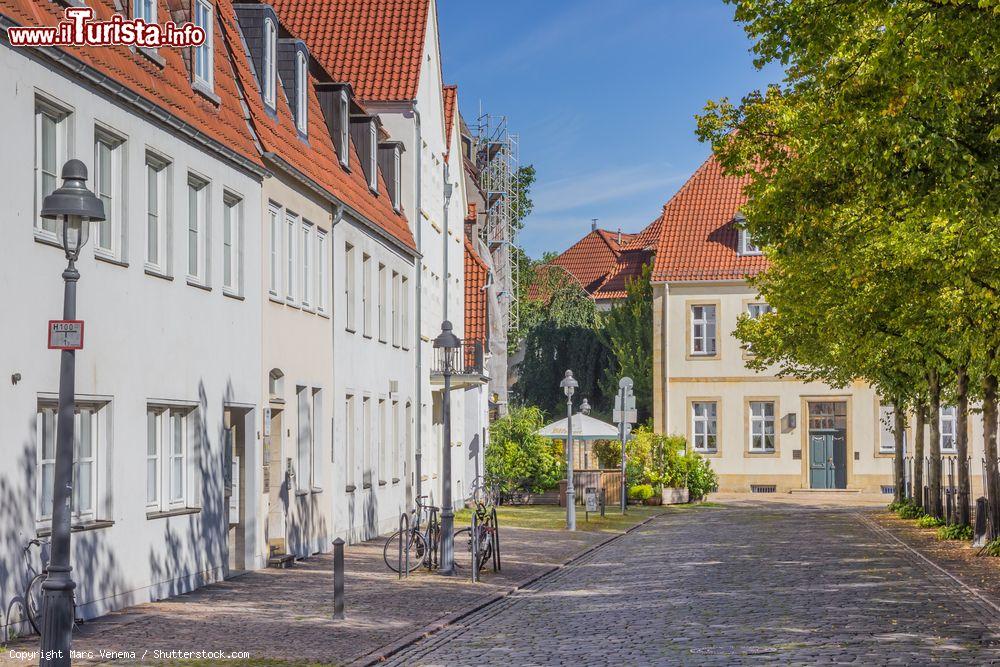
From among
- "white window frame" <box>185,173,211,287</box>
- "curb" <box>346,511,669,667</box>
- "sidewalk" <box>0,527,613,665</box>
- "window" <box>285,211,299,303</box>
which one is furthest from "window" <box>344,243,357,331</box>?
"white window frame" <box>185,173,211,287</box>

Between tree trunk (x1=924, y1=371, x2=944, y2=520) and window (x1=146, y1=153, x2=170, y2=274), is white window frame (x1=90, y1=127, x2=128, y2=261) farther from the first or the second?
tree trunk (x1=924, y1=371, x2=944, y2=520)

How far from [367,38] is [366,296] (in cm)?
834

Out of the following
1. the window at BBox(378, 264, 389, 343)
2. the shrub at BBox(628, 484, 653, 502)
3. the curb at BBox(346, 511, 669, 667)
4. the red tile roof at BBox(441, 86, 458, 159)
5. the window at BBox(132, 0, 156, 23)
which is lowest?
the shrub at BBox(628, 484, 653, 502)

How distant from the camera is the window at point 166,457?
17641 mm

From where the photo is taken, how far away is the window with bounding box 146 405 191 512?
17641 mm

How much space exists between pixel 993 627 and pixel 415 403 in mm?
21157

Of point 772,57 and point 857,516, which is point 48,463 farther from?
point 857,516

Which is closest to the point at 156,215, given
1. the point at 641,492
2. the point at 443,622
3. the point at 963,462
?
the point at 443,622

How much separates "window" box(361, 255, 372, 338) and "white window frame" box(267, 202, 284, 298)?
594 centimetres

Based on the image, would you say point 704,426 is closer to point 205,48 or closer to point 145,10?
point 205,48

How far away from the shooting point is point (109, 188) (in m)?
16.3

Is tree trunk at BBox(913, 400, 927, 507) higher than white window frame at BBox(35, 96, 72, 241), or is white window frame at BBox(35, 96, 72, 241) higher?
white window frame at BBox(35, 96, 72, 241)

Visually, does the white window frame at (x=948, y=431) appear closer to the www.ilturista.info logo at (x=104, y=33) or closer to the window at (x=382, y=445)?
the window at (x=382, y=445)

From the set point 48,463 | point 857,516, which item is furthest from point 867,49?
point 857,516
